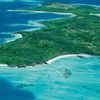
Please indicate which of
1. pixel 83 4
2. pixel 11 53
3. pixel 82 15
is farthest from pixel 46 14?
pixel 11 53

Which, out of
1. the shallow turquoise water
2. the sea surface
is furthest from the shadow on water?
the shallow turquoise water

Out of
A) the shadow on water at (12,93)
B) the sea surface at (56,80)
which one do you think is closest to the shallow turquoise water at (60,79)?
the sea surface at (56,80)

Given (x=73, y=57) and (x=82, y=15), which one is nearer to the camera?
(x=73, y=57)

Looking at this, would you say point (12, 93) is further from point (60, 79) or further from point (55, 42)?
point (55, 42)

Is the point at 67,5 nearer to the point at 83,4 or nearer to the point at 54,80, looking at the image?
the point at 83,4

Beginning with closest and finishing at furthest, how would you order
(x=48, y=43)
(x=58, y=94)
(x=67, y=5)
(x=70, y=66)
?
(x=58, y=94) → (x=70, y=66) → (x=48, y=43) → (x=67, y=5)

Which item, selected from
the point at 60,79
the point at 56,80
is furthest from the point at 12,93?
the point at 60,79

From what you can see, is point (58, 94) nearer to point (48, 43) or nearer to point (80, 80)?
point (80, 80)

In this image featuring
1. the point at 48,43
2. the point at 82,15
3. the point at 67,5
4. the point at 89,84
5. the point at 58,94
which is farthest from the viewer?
the point at 67,5
